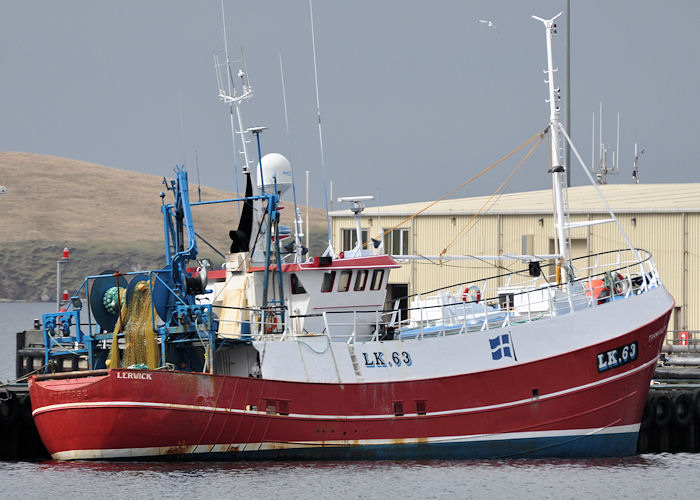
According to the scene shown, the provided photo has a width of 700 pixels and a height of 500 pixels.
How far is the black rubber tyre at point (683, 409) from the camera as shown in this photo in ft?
89.8

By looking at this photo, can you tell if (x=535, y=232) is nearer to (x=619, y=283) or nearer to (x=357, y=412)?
(x=619, y=283)

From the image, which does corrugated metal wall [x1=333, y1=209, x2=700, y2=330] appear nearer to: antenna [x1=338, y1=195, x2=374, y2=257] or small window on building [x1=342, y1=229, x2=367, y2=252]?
small window on building [x1=342, y1=229, x2=367, y2=252]

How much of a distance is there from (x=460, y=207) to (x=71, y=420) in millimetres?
25707

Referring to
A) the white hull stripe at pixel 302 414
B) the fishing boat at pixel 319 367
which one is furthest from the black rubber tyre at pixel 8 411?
the white hull stripe at pixel 302 414

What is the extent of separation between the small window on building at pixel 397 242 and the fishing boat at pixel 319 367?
20626mm

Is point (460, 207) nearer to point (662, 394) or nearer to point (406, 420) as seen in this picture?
point (662, 394)

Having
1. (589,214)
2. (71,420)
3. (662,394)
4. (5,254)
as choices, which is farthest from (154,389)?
(5,254)

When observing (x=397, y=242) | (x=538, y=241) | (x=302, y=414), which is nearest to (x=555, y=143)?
(x=302, y=414)

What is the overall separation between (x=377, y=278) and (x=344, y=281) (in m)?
0.78

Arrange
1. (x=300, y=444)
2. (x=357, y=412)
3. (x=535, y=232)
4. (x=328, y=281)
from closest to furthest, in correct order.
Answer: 1. (x=300, y=444)
2. (x=357, y=412)
3. (x=328, y=281)
4. (x=535, y=232)

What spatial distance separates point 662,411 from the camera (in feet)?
90.2

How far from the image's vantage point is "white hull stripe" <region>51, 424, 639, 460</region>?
22.8 m

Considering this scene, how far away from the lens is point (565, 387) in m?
24.4

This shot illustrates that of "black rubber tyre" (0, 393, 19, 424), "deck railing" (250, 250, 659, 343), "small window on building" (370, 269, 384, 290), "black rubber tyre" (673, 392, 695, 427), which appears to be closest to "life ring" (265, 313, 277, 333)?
"deck railing" (250, 250, 659, 343)
